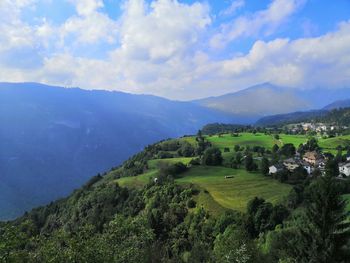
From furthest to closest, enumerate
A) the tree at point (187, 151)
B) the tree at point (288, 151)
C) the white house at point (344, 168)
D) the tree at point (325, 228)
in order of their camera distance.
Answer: the tree at point (187, 151) → the tree at point (288, 151) → the white house at point (344, 168) → the tree at point (325, 228)

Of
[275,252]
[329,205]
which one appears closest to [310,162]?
[275,252]

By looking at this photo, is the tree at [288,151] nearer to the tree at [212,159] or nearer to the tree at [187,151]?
the tree at [212,159]

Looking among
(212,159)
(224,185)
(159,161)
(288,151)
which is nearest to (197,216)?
(224,185)

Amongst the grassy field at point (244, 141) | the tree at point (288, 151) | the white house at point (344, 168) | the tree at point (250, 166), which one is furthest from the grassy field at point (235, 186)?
the grassy field at point (244, 141)

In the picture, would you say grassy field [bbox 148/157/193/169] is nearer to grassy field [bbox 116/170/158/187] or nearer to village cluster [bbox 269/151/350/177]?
grassy field [bbox 116/170/158/187]

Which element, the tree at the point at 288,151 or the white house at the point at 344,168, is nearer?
the white house at the point at 344,168

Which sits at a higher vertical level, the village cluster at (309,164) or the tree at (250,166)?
the tree at (250,166)
